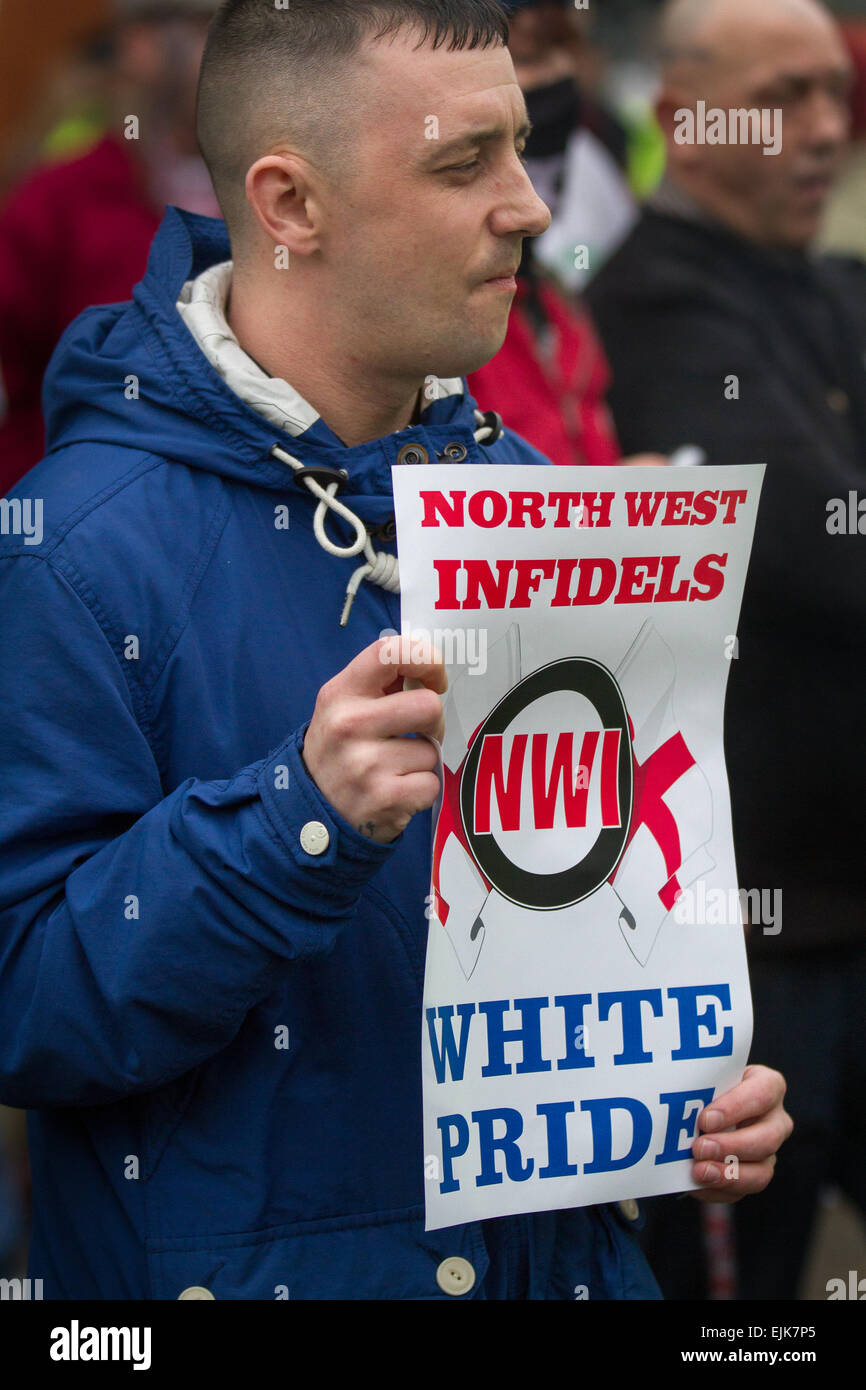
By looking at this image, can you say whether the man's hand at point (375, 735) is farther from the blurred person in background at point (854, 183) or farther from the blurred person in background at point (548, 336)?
the blurred person in background at point (854, 183)

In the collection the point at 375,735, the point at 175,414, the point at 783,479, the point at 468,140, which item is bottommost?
the point at 375,735

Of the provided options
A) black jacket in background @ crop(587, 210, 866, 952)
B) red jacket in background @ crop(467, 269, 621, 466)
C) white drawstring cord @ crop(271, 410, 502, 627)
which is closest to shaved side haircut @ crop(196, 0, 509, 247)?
white drawstring cord @ crop(271, 410, 502, 627)

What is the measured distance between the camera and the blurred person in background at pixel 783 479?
304cm

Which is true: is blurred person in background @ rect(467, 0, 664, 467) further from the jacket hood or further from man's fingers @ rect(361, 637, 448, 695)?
man's fingers @ rect(361, 637, 448, 695)

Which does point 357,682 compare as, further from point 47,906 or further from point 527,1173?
point 527,1173

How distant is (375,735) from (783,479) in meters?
1.72

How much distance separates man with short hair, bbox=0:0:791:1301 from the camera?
5.10 ft

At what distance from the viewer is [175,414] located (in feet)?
5.73

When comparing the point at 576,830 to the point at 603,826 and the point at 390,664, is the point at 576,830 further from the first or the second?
the point at 390,664

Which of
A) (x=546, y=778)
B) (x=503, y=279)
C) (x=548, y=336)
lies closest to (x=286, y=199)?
(x=503, y=279)

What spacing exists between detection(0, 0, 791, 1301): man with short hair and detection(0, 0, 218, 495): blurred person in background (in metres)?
1.59

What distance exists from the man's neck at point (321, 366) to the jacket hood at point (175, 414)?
2.5 inches

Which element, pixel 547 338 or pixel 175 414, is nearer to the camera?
pixel 175 414
